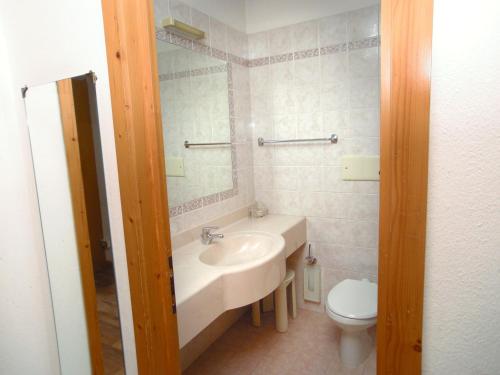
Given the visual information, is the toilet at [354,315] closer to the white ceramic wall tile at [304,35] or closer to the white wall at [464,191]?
the white wall at [464,191]

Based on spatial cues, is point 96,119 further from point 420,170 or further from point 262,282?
point 262,282

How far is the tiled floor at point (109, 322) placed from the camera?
3.51 ft

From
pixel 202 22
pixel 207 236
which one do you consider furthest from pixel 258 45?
pixel 207 236

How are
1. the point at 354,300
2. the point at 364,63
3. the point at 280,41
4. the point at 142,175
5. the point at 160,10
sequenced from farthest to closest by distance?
1. the point at 280,41
2. the point at 364,63
3. the point at 354,300
4. the point at 160,10
5. the point at 142,175

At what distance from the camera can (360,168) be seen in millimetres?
2145

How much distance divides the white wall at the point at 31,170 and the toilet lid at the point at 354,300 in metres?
1.21

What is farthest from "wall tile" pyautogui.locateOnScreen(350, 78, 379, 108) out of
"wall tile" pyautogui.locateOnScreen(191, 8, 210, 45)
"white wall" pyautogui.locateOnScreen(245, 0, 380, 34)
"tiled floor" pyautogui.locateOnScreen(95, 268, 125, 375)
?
"tiled floor" pyautogui.locateOnScreen(95, 268, 125, 375)

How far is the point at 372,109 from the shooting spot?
2.06 metres

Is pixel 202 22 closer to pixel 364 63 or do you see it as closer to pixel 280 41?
pixel 280 41

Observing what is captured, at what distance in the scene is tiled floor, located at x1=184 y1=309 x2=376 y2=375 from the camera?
1.91 meters

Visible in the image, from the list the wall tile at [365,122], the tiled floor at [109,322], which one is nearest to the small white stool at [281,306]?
the wall tile at [365,122]

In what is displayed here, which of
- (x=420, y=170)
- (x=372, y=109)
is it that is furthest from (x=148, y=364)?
(x=372, y=109)

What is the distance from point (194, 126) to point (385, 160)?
1.54 m

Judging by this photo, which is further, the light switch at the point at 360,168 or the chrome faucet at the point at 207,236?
the light switch at the point at 360,168
